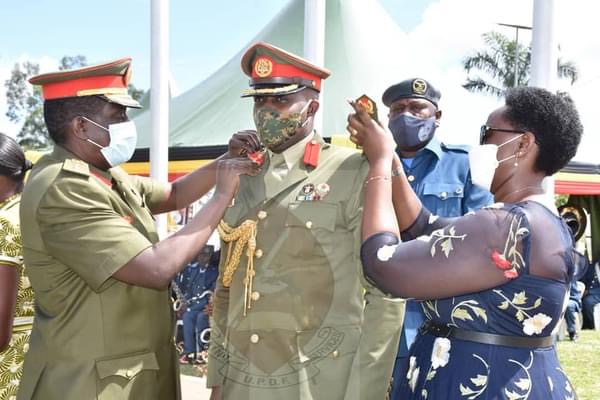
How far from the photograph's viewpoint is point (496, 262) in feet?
6.01

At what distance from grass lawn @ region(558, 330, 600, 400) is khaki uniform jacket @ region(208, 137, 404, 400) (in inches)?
197

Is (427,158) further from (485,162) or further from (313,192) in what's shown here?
(485,162)

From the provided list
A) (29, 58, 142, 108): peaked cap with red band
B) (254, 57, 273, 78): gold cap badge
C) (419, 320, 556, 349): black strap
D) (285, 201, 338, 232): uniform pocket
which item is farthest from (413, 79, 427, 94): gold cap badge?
(419, 320, 556, 349): black strap

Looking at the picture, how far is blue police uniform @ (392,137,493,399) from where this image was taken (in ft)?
10.7

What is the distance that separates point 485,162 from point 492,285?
0.42 metres

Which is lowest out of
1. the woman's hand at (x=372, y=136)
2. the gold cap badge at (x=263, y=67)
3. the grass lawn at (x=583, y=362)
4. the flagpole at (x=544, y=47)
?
the grass lawn at (x=583, y=362)

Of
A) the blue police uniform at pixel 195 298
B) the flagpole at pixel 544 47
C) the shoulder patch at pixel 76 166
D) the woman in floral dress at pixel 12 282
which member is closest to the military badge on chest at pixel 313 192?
the shoulder patch at pixel 76 166

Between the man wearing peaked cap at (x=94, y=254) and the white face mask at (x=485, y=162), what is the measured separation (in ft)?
2.84

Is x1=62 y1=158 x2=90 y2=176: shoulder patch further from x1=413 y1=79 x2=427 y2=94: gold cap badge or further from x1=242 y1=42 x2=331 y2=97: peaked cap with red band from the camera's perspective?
x1=413 y1=79 x2=427 y2=94: gold cap badge

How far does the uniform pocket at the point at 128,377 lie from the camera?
2266 mm

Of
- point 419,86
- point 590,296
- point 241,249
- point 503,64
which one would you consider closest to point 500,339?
point 241,249

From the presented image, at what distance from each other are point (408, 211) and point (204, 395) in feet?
13.8

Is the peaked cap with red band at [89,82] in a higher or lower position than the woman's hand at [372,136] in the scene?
higher

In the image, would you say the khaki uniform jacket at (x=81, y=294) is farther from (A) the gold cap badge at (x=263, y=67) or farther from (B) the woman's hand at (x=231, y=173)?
(A) the gold cap badge at (x=263, y=67)
